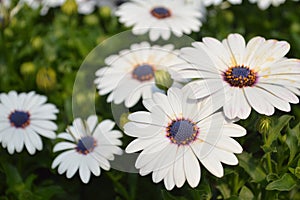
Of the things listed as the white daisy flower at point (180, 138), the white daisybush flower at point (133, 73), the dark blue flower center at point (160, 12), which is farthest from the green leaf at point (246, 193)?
the dark blue flower center at point (160, 12)

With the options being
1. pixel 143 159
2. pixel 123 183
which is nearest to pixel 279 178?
pixel 143 159

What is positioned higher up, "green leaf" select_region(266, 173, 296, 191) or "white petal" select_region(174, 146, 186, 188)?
"white petal" select_region(174, 146, 186, 188)

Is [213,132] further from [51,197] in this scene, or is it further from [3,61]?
[3,61]

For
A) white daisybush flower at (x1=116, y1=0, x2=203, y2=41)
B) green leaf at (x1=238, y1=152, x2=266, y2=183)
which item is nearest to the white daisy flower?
green leaf at (x1=238, y1=152, x2=266, y2=183)

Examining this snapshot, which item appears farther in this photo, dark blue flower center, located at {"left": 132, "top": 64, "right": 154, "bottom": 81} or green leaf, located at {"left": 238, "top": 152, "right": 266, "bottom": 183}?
dark blue flower center, located at {"left": 132, "top": 64, "right": 154, "bottom": 81}

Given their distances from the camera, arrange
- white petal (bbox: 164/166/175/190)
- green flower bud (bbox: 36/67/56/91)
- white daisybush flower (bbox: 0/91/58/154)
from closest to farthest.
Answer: white petal (bbox: 164/166/175/190) → white daisybush flower (bbox: 0/91/58/154) → green flower bud (bbox: 36/67/56/91)

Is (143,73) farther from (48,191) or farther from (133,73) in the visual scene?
(48,191)

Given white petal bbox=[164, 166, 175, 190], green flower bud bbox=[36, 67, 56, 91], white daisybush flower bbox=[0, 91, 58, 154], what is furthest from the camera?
green flower bud bbox=[36, 67, 56, 91]

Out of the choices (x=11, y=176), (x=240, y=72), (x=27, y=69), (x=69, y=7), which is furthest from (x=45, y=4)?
(x=240, y=72)

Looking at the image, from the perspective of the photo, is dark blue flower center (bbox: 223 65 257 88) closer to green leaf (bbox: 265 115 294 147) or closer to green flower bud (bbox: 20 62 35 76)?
green leaf (bbox: 265 115 294 147)
